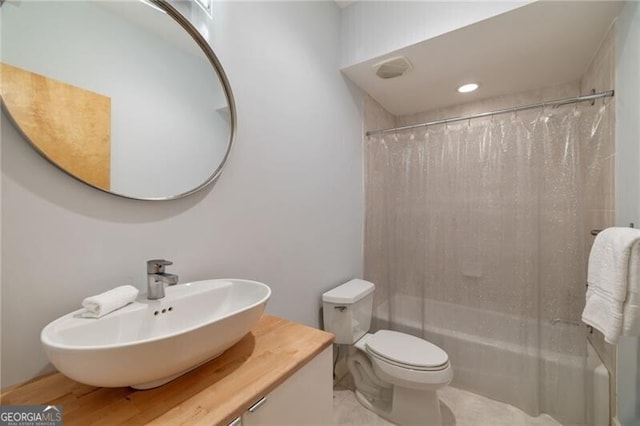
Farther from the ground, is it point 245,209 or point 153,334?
point 245,209

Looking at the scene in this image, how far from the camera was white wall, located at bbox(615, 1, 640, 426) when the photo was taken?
3.62 feet

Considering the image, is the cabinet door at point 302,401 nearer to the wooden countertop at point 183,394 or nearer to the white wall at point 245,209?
the wooden countertop at point 183,394

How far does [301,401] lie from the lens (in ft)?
2.52

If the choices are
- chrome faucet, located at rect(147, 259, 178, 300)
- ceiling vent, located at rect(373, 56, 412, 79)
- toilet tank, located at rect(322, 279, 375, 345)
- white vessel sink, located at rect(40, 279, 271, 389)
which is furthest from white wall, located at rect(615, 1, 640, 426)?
chrome faucet, located at rect(147, 259, 178, 300)

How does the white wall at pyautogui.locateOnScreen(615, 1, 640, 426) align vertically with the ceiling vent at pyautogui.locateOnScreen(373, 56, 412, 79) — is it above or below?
below

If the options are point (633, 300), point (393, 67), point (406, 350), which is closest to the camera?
point (633, 300)

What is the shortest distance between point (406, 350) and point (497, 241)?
3.05 feet

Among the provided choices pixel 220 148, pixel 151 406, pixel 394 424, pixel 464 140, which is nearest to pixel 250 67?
pixel 220 148

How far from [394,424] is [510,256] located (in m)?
1.26

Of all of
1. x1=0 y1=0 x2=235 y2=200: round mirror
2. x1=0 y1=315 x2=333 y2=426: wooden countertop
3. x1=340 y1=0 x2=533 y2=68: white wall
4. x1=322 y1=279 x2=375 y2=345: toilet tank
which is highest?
x1=340 y1=0 x2=533 y2=68: white wall

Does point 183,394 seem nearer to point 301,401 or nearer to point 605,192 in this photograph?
point 301,401

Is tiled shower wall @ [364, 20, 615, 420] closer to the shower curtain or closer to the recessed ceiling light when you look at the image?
the shower curtain

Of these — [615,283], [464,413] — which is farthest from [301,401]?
[464,413]

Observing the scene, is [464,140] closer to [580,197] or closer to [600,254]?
[580,197]
